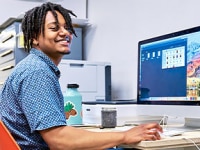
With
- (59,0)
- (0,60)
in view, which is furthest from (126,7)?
(0,60)

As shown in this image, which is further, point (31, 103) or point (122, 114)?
point (122, 114)

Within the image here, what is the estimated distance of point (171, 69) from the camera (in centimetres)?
153

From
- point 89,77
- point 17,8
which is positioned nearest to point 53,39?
point 89,77

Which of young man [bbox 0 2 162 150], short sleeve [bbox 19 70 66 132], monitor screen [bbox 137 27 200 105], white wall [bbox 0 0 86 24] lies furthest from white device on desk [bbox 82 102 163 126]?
white wall [bbox 0 0 86 24]

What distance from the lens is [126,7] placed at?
2520 millimetres

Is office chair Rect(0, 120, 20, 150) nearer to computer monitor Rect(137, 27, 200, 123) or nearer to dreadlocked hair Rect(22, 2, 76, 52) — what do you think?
dreadlocked hair Rect(22, 2, 76, 52)

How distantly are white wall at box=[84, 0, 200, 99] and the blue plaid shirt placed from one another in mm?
1135

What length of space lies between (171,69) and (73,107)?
1.72 ft

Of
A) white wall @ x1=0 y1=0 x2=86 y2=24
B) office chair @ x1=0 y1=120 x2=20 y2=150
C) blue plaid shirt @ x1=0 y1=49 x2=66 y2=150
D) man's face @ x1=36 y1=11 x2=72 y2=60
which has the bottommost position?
office chair @ x1=0 y1=120 x2=20 y2=150

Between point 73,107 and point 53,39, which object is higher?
point 53,39

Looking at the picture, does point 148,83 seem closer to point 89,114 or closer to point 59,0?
point 89,114

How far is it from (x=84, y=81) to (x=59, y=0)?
114 centimetres

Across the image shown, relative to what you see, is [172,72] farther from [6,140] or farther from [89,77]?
[89,77]

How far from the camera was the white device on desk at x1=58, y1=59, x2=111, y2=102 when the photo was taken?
2.36m
